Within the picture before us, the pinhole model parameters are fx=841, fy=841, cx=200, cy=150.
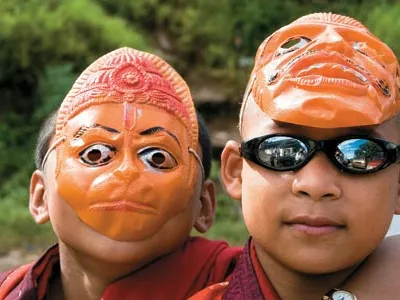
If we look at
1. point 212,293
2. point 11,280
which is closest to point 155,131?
point 212,293

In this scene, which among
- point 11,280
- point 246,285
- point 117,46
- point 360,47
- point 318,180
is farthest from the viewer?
point 117,46

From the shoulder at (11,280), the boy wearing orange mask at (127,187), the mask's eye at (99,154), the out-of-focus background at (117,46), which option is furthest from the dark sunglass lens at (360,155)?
the out-of-focus background at (117,46)

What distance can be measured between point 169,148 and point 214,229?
4835 mm

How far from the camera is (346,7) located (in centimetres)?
968

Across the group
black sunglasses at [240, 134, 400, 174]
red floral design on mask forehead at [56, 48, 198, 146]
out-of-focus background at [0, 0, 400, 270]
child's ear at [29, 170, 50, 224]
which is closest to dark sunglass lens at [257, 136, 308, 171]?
black sunglasses at [240, 134, 400, 174]

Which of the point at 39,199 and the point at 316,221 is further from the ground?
the point at 316,221

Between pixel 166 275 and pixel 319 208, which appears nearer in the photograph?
pixel 319 208

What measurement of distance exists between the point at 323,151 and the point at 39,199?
0.97 metres

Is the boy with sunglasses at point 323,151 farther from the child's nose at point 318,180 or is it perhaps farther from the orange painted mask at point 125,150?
the orange painted mask at point 125,150

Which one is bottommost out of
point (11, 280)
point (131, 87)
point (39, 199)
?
point (11, 280)

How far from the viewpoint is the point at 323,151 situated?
6.46 ft

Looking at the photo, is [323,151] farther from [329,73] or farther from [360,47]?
[360,47]

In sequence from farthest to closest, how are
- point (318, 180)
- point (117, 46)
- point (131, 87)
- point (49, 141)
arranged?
point (117, 46) → point (49, 141) → point (131, 87) → point (318, 180)

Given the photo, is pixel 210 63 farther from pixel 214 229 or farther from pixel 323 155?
pixel 323 155
